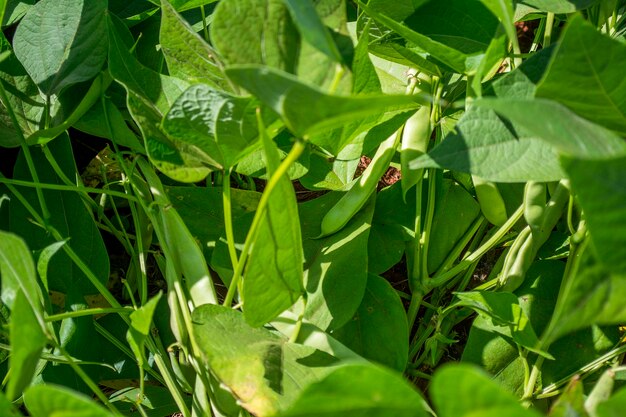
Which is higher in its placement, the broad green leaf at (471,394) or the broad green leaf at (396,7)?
the broad green leaf at (396,7)

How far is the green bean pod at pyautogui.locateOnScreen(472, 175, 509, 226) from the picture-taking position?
68cm

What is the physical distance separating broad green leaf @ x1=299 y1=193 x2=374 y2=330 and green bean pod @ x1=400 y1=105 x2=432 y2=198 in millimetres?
57

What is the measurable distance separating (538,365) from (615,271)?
0.31m

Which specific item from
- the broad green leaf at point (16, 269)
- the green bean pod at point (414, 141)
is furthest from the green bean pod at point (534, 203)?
the broad green leaf at point (16, 269)

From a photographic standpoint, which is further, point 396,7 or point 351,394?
point 396,7

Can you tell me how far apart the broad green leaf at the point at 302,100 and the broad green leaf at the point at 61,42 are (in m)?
0.37

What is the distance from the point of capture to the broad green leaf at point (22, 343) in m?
0.44

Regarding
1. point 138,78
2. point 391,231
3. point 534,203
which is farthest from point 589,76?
point 138,78

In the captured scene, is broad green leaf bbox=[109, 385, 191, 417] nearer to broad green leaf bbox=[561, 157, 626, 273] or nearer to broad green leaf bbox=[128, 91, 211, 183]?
broad green leaf bbox=[128, 91, 211, 183]

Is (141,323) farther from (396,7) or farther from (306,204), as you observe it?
(396,7)

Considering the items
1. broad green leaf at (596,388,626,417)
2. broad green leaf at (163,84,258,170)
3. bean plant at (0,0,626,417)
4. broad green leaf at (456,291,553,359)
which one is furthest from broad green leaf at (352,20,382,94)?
broad green leaf at (596,388,626,417)

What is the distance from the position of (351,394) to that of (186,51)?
0.36 m

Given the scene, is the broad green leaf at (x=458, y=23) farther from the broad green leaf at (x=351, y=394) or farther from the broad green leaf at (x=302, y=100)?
the broad green leaf at (x=351, y=394)

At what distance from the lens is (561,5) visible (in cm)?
62
